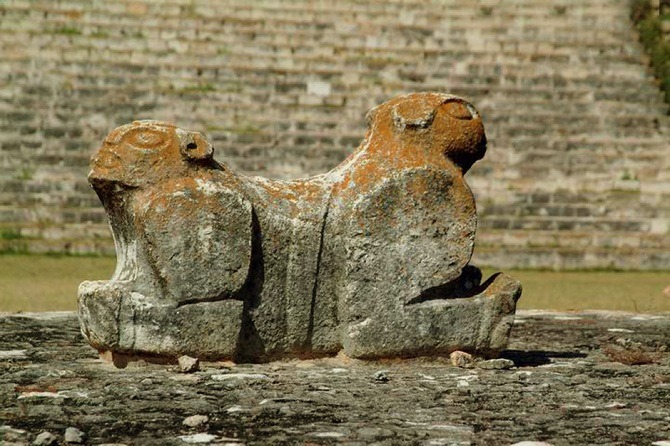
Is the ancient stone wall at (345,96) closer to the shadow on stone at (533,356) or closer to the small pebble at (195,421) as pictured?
the shadow on stone at (533,356)

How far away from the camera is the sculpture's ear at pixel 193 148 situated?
267 inches

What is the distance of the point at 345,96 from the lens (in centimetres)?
1789

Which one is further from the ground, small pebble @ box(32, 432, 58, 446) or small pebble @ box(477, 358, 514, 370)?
small pebble @ box(32, 432, 58, 446)

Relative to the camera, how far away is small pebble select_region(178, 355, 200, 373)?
6461 millimetres

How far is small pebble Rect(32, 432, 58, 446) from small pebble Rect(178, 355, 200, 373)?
64.9 inches

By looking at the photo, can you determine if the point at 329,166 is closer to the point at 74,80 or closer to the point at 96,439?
the point at 74,80

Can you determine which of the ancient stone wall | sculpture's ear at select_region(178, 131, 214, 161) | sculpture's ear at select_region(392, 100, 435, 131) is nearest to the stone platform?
sculpture's ear at select_region(178, 131, 214, 161)

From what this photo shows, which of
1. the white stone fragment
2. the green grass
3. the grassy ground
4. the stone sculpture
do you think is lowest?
the grassy ground

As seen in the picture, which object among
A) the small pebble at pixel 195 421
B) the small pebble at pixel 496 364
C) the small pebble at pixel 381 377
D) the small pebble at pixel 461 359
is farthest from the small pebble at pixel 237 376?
the small pebble at pixel 496 364

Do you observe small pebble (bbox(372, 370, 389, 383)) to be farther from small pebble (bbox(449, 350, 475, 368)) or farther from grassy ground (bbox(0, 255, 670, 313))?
grassy ground (bbox(0, 255, 670, 313))

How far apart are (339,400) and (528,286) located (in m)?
7.25

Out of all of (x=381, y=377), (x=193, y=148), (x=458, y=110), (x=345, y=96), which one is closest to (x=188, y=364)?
(x=381, y=377)

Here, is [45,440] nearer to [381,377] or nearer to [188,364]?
[188,364]

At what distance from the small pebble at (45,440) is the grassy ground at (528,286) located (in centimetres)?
536
